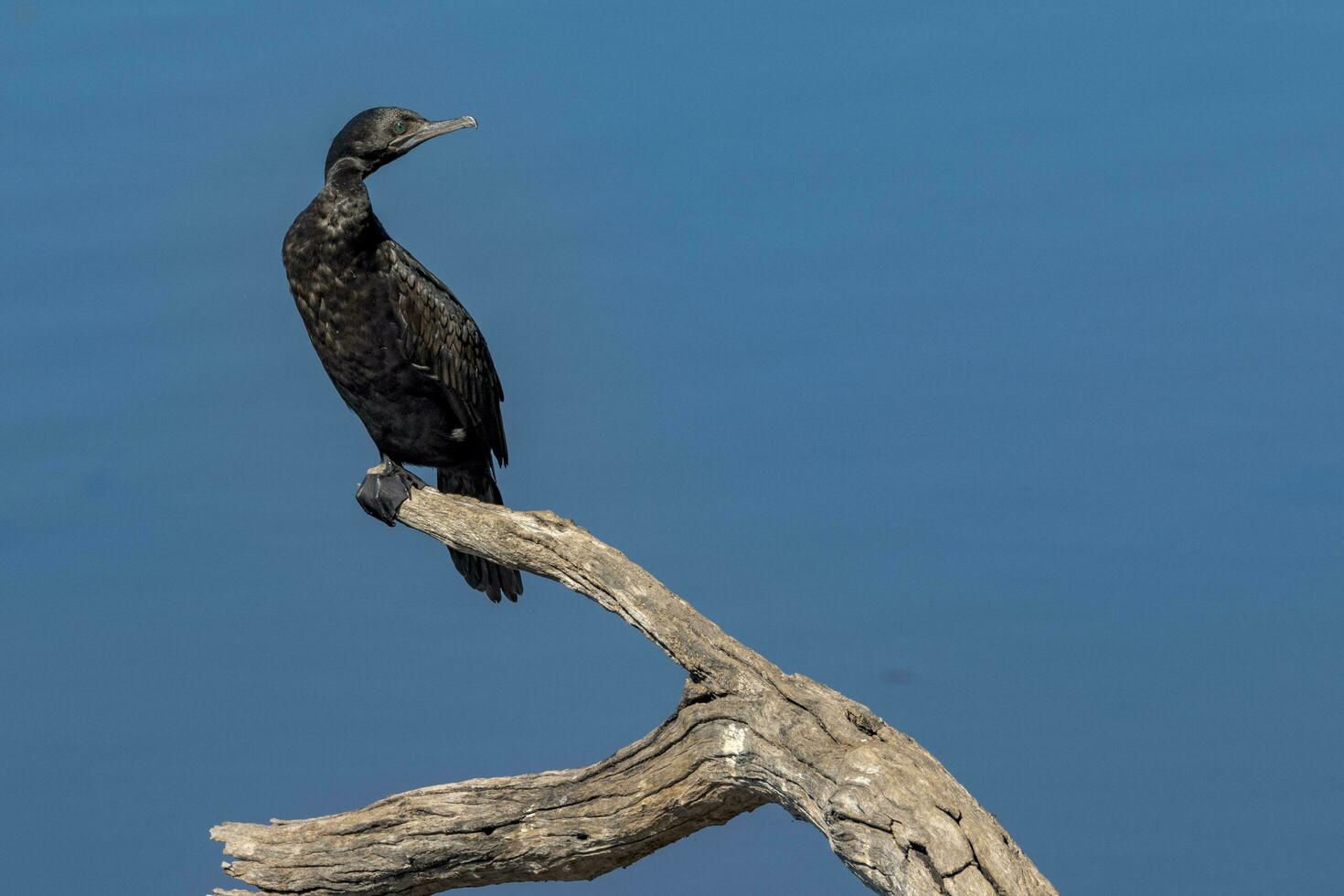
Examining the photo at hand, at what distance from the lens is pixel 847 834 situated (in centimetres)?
389

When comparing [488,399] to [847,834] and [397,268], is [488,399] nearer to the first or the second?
[397,268]

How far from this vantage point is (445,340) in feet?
17.9

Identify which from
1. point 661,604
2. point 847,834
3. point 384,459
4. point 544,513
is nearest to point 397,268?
point 384,459

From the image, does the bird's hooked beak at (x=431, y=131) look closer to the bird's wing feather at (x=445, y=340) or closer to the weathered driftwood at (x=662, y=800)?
the bird's wing feather at (x=445, y=340)

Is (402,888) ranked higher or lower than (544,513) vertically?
lower

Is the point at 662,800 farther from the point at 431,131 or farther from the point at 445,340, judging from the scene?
the point at 431,131

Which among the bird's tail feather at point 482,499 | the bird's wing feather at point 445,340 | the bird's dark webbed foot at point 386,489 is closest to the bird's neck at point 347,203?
the bird's wing feather at point 445,340

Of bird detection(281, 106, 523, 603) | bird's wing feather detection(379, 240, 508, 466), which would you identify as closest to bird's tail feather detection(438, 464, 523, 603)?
bird detection(281, 106, 523, 603)

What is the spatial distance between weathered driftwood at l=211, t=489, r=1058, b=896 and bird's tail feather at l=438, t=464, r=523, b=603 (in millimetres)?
525

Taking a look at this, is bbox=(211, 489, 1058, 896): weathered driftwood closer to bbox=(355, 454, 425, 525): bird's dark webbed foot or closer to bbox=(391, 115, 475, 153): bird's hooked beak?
bbox=(355, 454, 425, 525): bird's dark webbed foot

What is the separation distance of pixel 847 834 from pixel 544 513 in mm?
1438

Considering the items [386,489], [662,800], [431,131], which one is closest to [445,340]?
[386,489]

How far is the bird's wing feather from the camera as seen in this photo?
5.42 metres

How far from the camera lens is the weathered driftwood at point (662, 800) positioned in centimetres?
380
